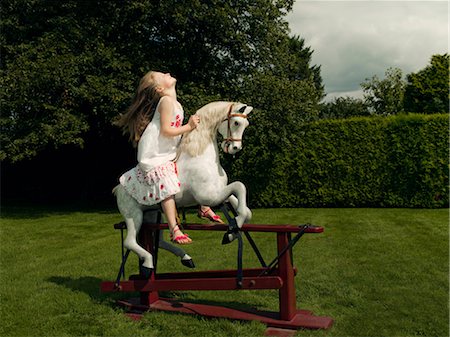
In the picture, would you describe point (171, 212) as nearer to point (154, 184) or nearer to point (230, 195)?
point (154, 184)

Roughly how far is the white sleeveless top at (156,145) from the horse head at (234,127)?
0.51 meters

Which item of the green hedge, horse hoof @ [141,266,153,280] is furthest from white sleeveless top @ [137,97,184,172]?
the green hedge

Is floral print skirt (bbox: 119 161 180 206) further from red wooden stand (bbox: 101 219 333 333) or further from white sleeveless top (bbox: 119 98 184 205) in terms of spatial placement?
red wooden stand (bbox: 101 219 333 333)

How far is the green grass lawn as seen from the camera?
14.7ft

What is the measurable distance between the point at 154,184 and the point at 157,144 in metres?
0.41

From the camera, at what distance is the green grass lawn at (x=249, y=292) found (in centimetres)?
448

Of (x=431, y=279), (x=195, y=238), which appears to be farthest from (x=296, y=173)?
(x=431, y=279)

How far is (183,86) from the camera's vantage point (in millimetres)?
13688

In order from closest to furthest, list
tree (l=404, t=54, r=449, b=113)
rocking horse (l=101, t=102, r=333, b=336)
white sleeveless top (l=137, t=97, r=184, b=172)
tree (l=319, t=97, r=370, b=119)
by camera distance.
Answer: rocking horse (l=101, t=102, r=333, b=336), white sleeveless top (l=137, t=97, r=184, b=172), tree (l=404, t=54, r=449, b=113), tree (l=319, t=97, r=370, b=119)

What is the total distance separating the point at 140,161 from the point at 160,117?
0.48 meters

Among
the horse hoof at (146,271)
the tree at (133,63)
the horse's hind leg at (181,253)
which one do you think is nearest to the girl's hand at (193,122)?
the horse's hind leg at (181,253)

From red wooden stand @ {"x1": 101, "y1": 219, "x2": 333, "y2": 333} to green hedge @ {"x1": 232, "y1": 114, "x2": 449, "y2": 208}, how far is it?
9703 mm

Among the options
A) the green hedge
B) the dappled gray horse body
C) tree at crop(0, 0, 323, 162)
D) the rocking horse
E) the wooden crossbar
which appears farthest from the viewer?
the green hedge

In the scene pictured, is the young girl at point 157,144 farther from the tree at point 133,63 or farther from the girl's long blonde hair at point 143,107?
the tree at point 133,63
